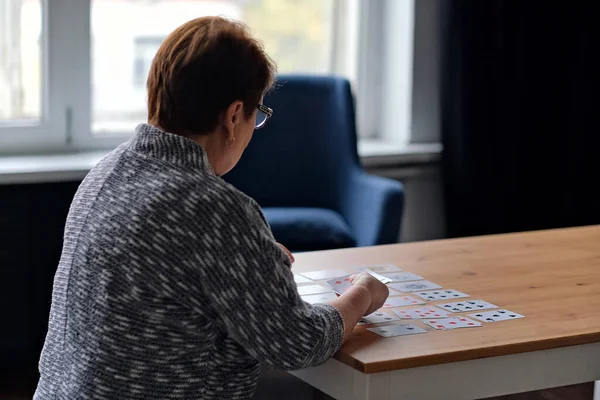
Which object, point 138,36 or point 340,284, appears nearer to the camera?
point 340,284

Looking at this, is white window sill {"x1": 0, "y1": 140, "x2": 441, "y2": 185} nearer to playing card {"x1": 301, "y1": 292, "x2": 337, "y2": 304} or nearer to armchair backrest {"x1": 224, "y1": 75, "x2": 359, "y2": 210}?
armchair backrest {"x1": 224, "y1": 75, "x2": 359, "y2": 210}

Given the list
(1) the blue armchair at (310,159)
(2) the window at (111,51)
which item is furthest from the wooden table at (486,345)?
(2) the window at (111,51)

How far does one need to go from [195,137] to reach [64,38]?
7.43 ft

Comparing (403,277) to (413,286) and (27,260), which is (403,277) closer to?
(413,286)

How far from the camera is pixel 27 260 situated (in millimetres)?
3273

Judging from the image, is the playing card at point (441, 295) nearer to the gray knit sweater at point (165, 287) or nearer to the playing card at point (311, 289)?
the playing card at point (311, 289)

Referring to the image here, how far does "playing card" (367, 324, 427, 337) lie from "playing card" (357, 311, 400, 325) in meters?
0.04

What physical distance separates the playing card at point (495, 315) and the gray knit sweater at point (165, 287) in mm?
423

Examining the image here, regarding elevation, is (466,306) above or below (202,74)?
below

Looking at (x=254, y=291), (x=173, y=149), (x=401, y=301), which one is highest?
(x=173, y=149)

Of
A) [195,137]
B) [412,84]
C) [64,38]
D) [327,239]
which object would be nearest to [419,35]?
[412,84]

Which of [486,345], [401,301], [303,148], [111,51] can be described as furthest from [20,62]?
[486,345]

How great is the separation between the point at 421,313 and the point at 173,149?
612 millimetres

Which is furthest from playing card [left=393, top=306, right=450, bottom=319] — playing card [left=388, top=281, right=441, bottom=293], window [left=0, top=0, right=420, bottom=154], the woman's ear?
window [left=0, top=0, right=420, bottom=154]
